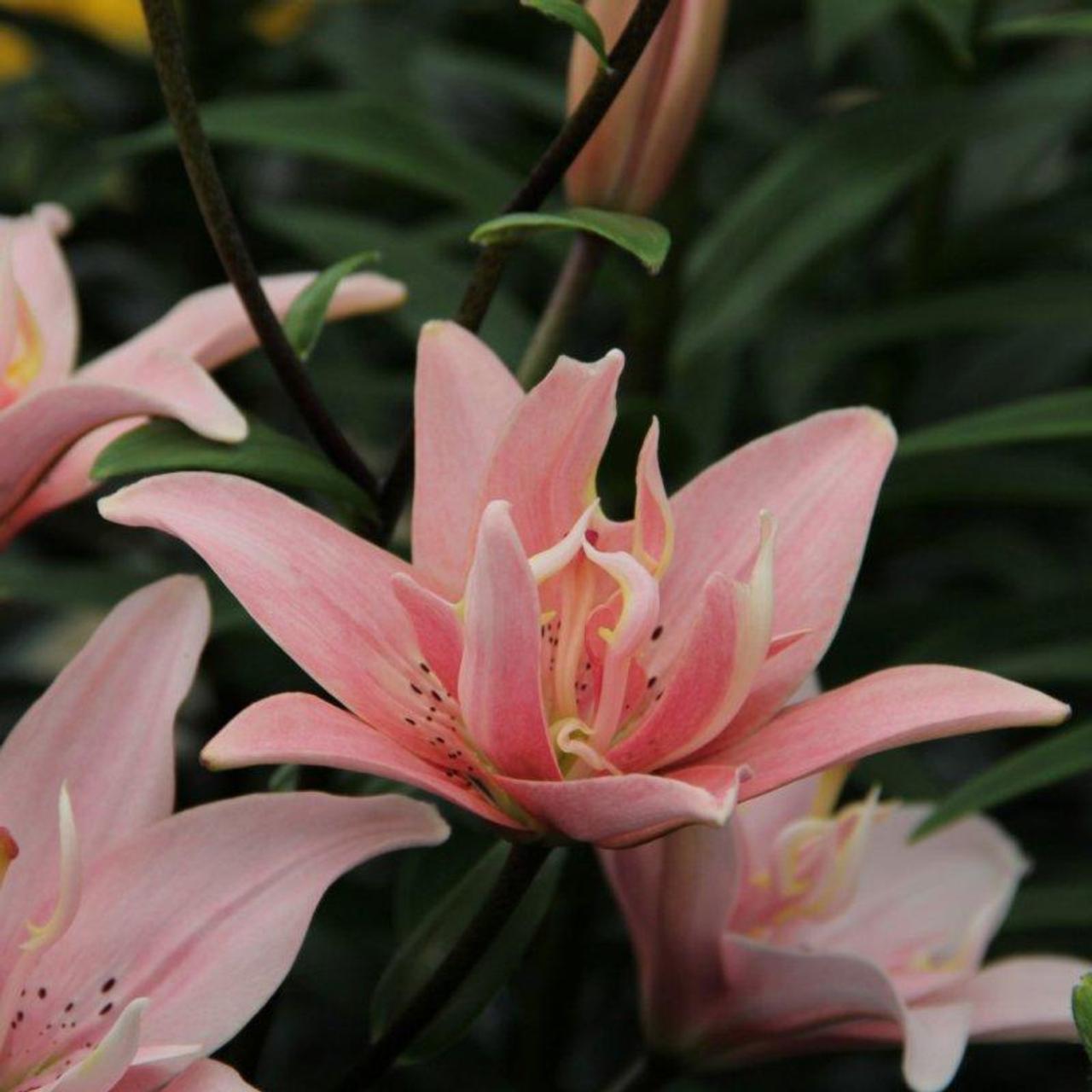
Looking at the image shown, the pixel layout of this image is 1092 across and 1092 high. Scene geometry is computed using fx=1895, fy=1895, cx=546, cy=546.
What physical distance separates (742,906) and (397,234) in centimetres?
44

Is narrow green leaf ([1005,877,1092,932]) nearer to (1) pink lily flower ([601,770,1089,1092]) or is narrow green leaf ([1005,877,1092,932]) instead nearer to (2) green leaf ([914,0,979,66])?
(1) pink lily flower ([601,770,1089,1092])

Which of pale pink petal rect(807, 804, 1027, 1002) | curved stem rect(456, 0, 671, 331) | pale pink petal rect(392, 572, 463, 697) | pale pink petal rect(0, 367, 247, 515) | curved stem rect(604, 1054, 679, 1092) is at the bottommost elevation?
curved stem rect(604, 1054, 679, 1092)

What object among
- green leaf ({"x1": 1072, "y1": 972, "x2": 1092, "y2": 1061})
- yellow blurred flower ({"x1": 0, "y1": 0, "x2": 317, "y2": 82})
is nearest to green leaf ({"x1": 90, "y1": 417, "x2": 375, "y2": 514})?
green leaf ({"x1": 1072, "y1": 972, "x2": 1092, "y2": 1061})

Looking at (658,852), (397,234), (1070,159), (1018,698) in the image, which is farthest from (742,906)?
(1070,159)

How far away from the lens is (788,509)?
45cm

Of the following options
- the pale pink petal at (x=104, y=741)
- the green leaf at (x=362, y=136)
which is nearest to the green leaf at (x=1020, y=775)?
the pale pink petal at (x=104, y=741)

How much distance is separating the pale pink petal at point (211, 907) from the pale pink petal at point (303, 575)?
0.08ft

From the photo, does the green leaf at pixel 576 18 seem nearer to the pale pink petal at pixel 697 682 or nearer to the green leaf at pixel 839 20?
the pale pink petal at pixel 697 682

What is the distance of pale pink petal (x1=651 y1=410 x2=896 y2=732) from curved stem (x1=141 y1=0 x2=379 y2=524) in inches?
3.4

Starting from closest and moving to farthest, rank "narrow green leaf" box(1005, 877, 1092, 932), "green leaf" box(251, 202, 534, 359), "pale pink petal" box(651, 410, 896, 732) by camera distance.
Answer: "pale pink petal" box(651, 410, 896, 732)
"narrow green leaf" box(1005, 877, 1092, 932)
"green leaf" box(251, 202, 534, 359)

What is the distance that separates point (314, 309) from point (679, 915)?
0.19m

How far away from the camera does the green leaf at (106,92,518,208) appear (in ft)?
2.51

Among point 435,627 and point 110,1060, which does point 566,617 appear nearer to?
point 435,627

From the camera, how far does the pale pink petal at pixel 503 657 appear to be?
38 centimetres
